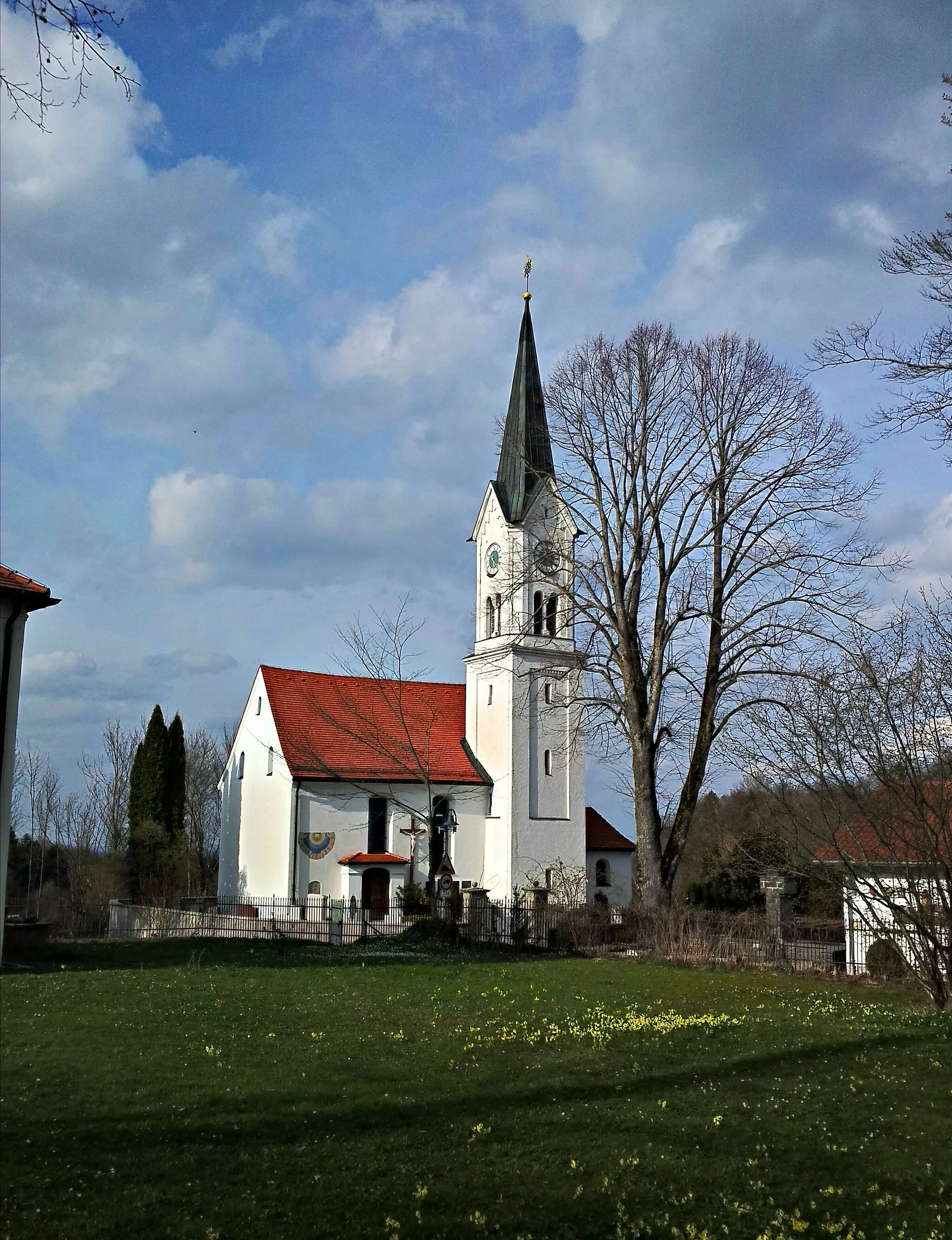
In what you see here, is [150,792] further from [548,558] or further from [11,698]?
[11,698]

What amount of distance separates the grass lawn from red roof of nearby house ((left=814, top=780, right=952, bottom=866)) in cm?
322

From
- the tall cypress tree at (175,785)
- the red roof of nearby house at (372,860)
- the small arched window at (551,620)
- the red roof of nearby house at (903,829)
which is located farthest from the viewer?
the tall cypress tree at (175,785)

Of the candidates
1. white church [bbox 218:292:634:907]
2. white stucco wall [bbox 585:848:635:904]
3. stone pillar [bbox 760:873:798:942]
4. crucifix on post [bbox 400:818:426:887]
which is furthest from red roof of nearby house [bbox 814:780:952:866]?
white stucco wall [bbox 585:848:635:904]

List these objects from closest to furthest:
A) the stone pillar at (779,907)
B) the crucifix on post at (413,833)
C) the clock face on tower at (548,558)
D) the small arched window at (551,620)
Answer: the stone pillar at (779,907) → the clock face on tower at (548,558) → the crucifix on post at (413,833) → the small arched window at (551,620)

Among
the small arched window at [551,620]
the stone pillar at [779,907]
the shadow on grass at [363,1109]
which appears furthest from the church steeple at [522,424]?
the shadow on grass at [363,1109]

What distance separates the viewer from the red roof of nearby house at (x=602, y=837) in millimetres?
43438

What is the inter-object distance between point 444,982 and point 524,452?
2457cm

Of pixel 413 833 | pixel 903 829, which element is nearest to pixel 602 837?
pixel 413 833

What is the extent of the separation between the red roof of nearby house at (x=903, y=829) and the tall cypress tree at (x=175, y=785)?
33.5 meters

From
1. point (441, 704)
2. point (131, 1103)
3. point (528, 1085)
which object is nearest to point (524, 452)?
point (441, 704)

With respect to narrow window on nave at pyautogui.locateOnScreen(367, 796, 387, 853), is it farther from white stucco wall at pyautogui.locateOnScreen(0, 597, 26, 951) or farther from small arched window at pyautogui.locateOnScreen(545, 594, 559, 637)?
white stucco wall at pyautogui.locateOnScreen(0, 597, 26, 951)

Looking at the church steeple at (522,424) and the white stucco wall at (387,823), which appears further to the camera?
the church steeple at (522,424)

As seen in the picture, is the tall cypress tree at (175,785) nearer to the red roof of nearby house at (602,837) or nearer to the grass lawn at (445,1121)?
the red roof of nearby house at (602,837)

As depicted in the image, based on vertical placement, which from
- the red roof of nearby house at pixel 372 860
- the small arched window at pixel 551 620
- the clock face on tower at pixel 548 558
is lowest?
the red roof of nearby house at pixel 372 860
